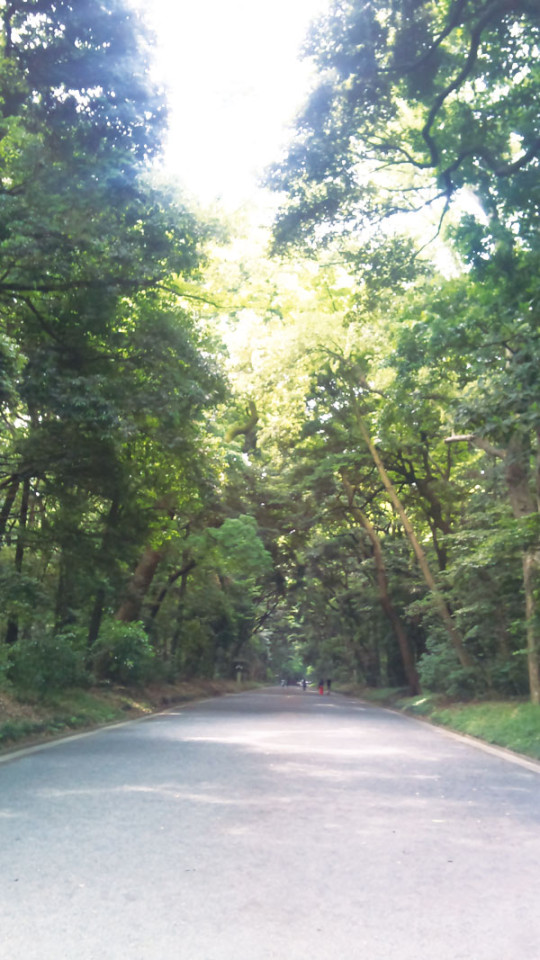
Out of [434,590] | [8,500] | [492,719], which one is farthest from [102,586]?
[434,590]

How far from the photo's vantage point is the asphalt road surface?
166 inches

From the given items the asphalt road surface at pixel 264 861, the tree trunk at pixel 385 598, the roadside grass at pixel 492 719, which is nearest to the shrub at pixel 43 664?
the asphalt road surface at pixel 264 861

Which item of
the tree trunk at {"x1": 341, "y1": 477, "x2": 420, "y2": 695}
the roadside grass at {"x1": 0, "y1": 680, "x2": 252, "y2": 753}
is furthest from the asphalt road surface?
the tree trunk at {"x1": 341, "y1": 477, "x2": 420, "y2": 695}

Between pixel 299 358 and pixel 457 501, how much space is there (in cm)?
881

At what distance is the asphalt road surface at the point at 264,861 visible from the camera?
422 centimetres

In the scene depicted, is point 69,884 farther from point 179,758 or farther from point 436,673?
point 436,673

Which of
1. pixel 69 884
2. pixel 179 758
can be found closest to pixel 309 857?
pixel 69 884

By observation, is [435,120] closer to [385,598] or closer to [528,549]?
[528,549]

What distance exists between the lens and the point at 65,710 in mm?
17125

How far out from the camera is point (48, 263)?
1185 centimetres

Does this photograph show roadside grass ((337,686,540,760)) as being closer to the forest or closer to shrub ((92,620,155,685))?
the forest

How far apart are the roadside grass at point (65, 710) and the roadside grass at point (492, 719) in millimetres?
8104

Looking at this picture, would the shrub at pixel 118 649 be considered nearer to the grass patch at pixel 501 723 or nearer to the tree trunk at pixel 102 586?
the tree trunk at pixel 102 586

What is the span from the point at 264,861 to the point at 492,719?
13267mm
